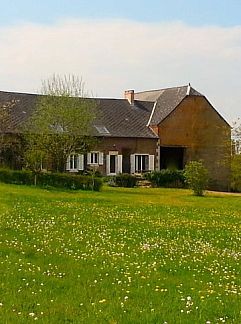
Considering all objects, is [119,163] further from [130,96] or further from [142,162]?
[130,96]

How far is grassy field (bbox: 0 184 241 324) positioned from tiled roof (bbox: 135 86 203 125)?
4140cm

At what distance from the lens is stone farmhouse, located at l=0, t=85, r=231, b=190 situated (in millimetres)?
57812

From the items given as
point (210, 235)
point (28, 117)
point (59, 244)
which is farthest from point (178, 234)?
point (28, 117)

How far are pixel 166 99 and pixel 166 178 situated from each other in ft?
46.1

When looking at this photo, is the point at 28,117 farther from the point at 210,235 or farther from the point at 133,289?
the point at 133,289

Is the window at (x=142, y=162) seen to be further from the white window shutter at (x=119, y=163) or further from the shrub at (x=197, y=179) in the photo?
the shrub at (x=197, y=179)

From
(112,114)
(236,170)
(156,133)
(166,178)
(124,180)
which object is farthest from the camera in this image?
(112,114)

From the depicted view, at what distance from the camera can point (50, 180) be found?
3909 centimetres

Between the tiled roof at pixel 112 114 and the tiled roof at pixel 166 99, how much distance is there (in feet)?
2.75

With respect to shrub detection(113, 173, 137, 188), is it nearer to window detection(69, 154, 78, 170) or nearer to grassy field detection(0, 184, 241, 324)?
window detection(69, 154, 78, 170)

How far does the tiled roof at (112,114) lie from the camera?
2233 inches

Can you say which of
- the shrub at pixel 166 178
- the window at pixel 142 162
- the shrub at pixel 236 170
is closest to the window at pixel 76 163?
the window at pixel 142 162

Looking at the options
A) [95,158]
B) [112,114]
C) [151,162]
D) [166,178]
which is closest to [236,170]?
[166,178]

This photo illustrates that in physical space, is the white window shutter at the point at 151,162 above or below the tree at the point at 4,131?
below
